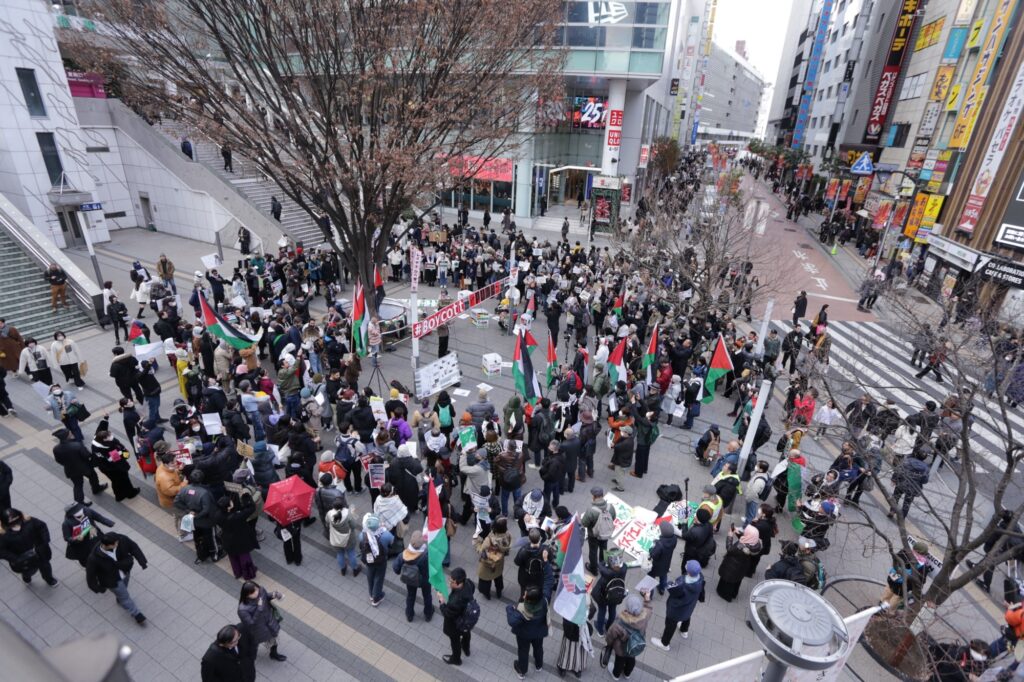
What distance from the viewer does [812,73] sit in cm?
6544

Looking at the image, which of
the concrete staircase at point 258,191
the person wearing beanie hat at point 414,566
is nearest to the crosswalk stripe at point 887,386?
the person wearing beanie hat at point 414,566

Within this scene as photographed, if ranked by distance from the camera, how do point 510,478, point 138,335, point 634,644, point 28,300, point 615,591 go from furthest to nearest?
point 28,300, point 138,335, point 510,478, point 615,591, point 634,644

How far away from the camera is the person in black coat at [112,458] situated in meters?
9.30

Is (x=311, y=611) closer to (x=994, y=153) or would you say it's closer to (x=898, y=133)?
(x=994, y=153)

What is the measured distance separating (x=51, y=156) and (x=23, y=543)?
883 inches

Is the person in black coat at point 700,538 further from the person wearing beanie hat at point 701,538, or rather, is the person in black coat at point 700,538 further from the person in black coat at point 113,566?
the person in black coat at point 113,566

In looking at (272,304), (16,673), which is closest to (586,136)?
(272,304)

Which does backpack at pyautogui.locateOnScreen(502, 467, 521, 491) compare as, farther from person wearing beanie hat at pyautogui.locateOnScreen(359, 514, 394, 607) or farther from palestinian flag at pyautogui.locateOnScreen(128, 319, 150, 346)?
palestinian flag at pyautogui.locateOnScreen(128, 319, 150, 346)

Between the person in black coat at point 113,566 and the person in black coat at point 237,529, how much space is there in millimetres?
1150

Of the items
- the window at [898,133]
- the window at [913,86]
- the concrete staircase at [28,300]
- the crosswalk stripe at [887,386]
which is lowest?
the crosswalk stripe at [887,386]

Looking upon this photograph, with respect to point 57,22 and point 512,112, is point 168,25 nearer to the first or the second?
point 512,112

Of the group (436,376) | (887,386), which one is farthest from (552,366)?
(887,386)

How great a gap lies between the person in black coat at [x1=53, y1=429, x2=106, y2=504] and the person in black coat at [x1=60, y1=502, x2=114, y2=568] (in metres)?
1.40

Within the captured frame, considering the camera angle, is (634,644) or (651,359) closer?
(634,644)
